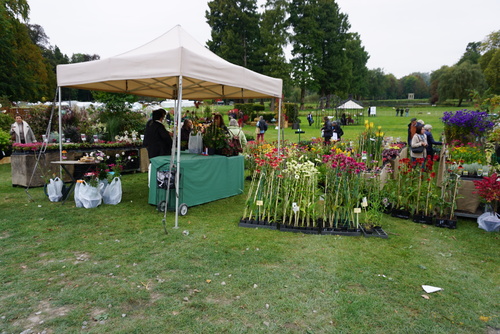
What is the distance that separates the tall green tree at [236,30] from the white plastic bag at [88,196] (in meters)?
35.1

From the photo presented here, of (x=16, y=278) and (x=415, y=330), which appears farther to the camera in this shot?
(x=16, y=278)

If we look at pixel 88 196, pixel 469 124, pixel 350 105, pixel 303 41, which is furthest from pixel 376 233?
pixel 303 41

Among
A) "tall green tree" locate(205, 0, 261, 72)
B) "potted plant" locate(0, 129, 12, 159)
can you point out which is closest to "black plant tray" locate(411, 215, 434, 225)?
"potted plant" locate(0, 129, 12, 159)

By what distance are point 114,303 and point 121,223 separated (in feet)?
7.37

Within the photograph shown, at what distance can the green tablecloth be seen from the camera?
5.29 m

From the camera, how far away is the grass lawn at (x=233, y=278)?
2.41m

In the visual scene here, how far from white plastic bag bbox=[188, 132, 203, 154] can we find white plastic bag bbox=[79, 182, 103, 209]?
6.05 feet

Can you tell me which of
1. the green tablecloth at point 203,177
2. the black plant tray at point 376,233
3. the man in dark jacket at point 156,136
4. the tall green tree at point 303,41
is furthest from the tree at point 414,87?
the black plant tray at point 376,233

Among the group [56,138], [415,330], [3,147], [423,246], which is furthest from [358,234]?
[3,147]

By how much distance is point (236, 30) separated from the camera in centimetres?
4003

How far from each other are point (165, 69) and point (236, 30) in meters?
39.0

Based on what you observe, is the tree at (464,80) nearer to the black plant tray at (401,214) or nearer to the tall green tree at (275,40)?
the tall green tree at (275,40)

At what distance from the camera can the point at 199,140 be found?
20.1 feet

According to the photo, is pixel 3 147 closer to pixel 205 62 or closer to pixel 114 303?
pixel 205 62
